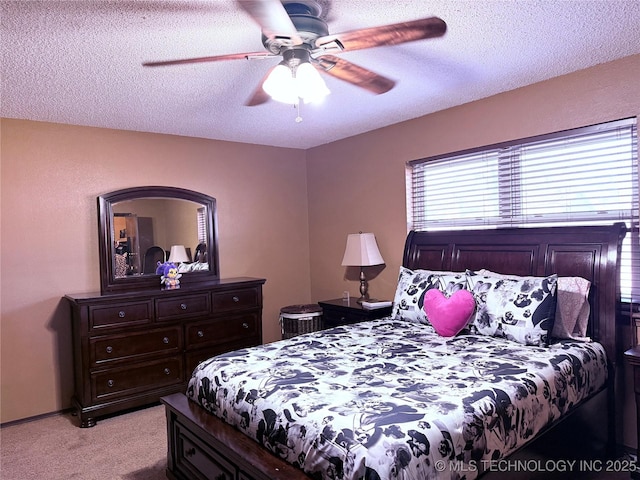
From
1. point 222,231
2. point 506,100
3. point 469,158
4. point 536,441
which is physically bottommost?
point 536,441

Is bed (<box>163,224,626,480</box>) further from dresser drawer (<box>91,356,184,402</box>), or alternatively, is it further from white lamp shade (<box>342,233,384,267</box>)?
dresser drawer (<box>91,356,184,402</box>)

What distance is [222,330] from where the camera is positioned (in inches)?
158

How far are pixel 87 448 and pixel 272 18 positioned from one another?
2969 mm

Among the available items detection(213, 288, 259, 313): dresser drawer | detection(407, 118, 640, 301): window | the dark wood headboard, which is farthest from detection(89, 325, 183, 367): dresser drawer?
detection(407, 118, 640, 301): window

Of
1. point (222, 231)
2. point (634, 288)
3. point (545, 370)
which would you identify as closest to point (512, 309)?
point (545, 370)

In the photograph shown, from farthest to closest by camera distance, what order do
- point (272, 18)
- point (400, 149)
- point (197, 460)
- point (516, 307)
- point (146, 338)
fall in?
point (400, 149) → point (146, 338) → point (516, 307) → point (197, 460) → point (272, 18)

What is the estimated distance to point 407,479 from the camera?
1.45 metres

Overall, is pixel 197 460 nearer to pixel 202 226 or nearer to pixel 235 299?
pixel 235 299

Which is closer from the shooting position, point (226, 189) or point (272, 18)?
point (272, 18)

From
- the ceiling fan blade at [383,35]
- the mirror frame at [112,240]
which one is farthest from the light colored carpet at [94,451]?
the ceiling fan blade at [383,35]

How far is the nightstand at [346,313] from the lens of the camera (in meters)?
3.81

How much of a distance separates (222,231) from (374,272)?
5.40 ft

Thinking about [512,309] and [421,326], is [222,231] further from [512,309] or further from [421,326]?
[512,309]

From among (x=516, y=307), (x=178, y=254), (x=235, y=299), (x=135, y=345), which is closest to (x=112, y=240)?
(x=178, y=254)
